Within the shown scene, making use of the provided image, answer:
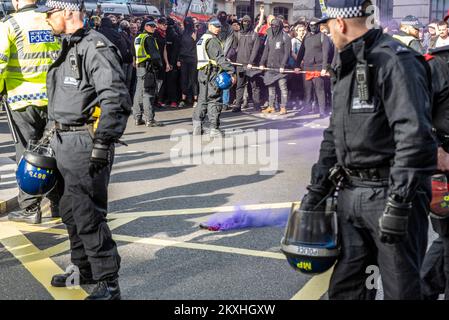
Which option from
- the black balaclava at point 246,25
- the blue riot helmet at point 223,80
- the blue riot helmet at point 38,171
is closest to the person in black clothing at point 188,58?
the black balaclava at point 246,25

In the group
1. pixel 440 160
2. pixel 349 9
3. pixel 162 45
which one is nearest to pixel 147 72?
pixel 162 45

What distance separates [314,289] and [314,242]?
1622 millimetres

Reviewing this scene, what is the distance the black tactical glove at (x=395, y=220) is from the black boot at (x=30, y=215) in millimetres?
4328

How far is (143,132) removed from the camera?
12656 mm

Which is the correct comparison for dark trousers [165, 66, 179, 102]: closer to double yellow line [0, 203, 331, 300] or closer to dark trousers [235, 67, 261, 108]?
dark trousers [235, 67, 261, 108]

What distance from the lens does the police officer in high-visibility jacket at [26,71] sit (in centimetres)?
642

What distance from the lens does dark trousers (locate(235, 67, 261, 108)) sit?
15.9 meters

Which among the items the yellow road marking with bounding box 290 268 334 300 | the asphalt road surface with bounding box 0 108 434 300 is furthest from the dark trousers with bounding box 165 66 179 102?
the yellow road marking with bounding box 290 268 334 300

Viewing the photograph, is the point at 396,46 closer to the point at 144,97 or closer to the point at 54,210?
the point at 54,210

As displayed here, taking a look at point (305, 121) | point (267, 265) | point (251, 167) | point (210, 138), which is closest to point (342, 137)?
point (267, 265)

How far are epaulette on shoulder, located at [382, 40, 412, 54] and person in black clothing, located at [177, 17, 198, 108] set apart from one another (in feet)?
44.0

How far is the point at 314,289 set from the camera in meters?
4.89

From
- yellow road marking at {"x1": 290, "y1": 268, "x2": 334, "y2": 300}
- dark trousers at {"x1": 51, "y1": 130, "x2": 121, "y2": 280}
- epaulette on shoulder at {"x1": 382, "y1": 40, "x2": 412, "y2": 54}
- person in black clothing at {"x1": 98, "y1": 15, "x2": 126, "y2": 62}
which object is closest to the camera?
epaulette on shoulder at {"x1": 382, "y1": 40, "x2": 412, "y2": 54}

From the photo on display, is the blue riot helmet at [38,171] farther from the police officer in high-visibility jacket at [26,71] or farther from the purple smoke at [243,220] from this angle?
the purple smoke at [243,220]
